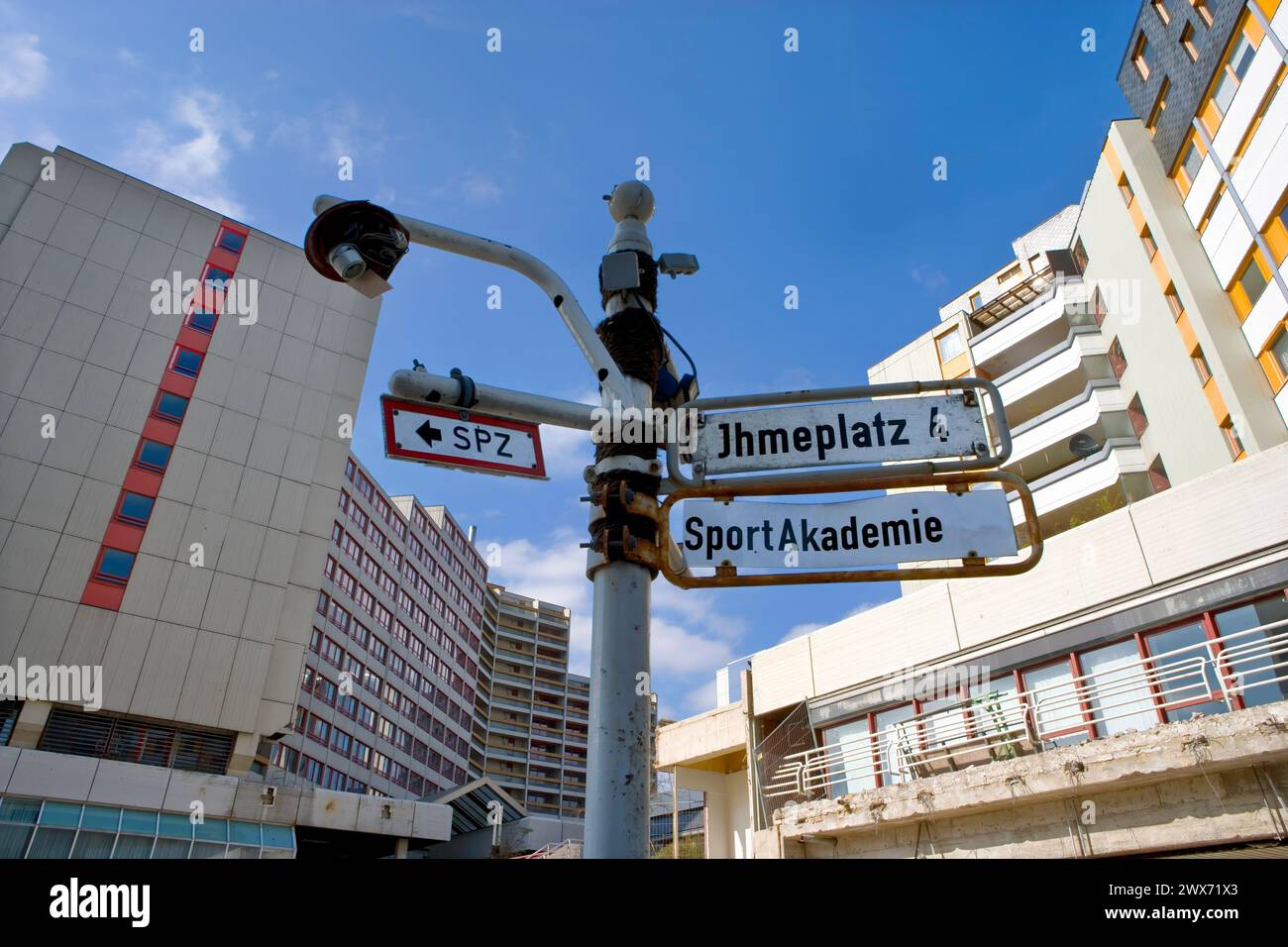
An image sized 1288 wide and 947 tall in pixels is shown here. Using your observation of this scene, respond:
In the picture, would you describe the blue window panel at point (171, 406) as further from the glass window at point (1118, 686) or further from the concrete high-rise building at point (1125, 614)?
the glass window at point (1118, 686)

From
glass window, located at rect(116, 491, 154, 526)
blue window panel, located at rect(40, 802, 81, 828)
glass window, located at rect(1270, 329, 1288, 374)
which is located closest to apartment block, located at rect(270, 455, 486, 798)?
glass window, located at rect(116, 491, 154, 526)

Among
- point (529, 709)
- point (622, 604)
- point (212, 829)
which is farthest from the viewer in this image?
point (529, 709)

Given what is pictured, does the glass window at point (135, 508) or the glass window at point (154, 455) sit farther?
the glass window at point (154, 455)

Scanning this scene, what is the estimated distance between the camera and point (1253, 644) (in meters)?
11.5

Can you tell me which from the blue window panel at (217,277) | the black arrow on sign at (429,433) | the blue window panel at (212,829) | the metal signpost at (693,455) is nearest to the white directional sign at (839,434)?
the metal signpost at (693,455)

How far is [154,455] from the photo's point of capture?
3912 centimetres

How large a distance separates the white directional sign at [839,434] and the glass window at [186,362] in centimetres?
4507

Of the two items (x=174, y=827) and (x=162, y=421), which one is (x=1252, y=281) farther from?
(x=162, y=421)

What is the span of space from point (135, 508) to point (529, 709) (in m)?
74.3

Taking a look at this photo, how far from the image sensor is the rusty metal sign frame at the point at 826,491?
3350mm

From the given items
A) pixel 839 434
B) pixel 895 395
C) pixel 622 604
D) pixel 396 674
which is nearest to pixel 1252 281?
pixel 895 395

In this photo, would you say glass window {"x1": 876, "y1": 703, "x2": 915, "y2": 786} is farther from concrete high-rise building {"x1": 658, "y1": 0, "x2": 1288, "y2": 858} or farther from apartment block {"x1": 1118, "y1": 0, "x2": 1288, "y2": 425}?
apartment block {"x1": 1118, "y1": 0, "x2": 1288, "y2": 425}
